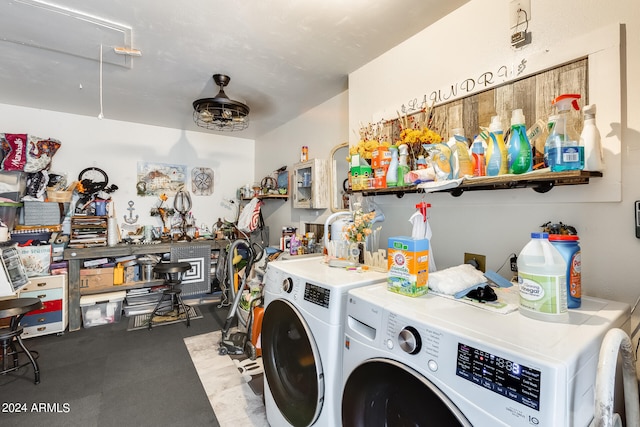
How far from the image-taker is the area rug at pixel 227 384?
5.98ft

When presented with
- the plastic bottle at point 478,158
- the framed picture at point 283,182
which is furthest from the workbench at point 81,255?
the plastic bottle at point 478,158

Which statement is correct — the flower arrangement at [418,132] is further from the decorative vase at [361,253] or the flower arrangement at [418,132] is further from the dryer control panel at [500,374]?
the dryer control panel at [500,374]

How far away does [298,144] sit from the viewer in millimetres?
3508

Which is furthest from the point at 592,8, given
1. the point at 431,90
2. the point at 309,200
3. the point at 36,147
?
the point at 36,147

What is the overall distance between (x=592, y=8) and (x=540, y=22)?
0.18m

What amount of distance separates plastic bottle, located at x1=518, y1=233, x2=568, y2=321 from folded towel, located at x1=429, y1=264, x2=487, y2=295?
238 millimetres

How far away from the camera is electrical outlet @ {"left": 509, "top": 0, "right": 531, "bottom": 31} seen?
136 centimetres

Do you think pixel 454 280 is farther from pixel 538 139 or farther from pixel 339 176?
pixel 339 176

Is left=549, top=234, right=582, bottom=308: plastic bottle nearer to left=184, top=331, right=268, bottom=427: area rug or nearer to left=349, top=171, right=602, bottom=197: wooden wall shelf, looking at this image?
left=349, top=171, right=602, bottom=197: wooden wall shelf

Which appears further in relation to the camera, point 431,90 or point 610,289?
point 431,90

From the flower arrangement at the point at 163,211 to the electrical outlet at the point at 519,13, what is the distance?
4054 millimetres

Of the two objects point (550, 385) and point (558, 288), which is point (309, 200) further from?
point (550, 385)

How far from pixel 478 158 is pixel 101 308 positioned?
12.9 ft

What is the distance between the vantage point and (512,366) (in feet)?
2.23
